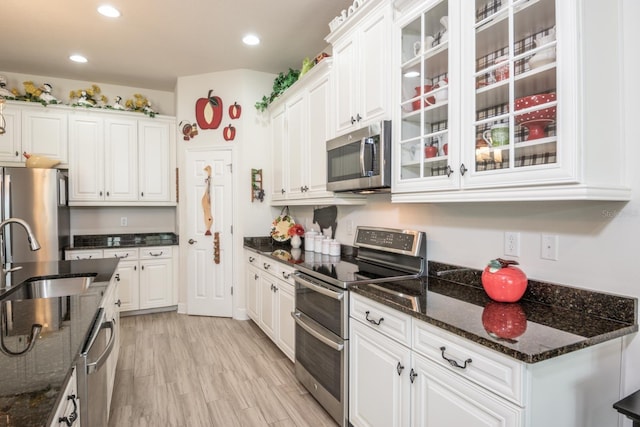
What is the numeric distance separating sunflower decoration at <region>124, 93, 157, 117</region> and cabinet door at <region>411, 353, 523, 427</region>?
4.41 m

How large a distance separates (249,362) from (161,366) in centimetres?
73

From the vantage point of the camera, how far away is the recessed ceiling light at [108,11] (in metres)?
2.88

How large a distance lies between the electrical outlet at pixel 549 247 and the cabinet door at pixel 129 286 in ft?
14.1

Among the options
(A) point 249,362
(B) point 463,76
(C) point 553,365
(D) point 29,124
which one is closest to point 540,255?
(C) point 553,365

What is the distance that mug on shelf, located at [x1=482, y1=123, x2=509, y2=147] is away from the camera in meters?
1.44

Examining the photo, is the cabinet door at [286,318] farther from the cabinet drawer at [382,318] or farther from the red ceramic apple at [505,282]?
the red ceramic apple at [505,282]

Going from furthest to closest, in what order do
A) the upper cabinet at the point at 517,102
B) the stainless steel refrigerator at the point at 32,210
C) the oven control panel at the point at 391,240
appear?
the stainless steel refrigerator at the point at 32,210 → the oven control panel at the point at 391,240 → the upper cabinet at the point at 517,102

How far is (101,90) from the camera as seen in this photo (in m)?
4.70

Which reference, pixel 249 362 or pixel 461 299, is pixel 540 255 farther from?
pixel 249 362

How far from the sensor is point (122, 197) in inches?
Result: 178

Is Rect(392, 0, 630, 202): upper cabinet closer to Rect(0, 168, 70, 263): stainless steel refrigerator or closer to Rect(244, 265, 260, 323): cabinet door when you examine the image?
Rect(244, 265, 260, 323): cabinet door

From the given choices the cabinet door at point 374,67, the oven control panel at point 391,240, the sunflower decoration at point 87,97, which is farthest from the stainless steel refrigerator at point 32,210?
the cabinet door at point 374,67

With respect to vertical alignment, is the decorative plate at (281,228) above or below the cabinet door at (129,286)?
above

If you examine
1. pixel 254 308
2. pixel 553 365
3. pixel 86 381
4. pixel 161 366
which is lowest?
pixel 161 366
